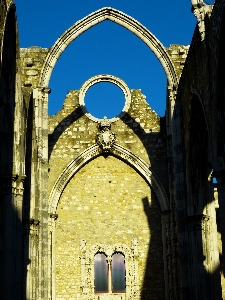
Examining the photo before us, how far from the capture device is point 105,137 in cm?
1927

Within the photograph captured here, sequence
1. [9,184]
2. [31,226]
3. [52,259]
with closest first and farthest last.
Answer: [9,184]
[31,226]
[52,259]

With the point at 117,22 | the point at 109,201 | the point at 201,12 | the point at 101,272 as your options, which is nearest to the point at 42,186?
the point at 109,201

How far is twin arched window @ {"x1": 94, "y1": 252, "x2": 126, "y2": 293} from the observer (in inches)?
725

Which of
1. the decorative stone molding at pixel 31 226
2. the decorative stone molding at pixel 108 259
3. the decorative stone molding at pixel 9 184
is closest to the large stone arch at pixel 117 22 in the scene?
the decorative stone molding at pixel 31 226

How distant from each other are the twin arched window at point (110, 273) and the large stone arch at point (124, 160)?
6.87 ft

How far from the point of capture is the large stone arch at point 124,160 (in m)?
18.7

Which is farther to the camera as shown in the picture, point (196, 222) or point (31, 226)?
point (196, 222)

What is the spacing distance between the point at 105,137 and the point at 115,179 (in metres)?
1.43

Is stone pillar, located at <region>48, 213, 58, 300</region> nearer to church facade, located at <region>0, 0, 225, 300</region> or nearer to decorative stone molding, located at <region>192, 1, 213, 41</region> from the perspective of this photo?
church facade, located at <region>0, 0, 225, 300</region>

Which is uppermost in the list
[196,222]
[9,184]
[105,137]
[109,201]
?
[105,137]

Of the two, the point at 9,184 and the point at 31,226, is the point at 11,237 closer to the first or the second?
the point at 9,184

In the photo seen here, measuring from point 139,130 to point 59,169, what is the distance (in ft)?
9.83

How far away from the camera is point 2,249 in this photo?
11305mm

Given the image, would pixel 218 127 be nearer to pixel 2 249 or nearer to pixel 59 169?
pixel 2 249
